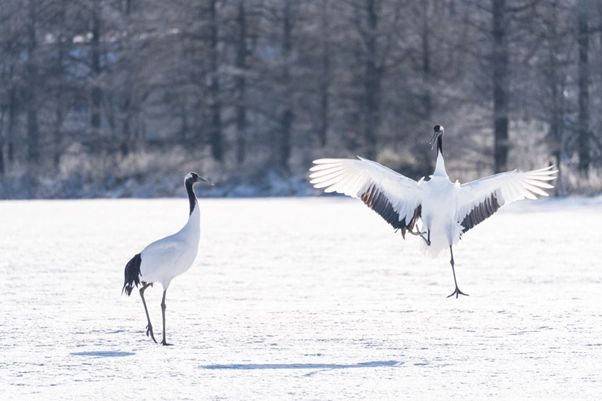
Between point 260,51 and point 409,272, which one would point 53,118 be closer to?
point 260,51

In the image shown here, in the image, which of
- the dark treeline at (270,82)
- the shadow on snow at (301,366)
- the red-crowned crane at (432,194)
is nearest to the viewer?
the shadow on snow at (301,366)

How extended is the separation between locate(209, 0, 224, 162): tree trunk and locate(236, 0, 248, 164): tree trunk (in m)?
0.53

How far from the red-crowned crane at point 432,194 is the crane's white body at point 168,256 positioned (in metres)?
2.48

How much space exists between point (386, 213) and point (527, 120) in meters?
20.3

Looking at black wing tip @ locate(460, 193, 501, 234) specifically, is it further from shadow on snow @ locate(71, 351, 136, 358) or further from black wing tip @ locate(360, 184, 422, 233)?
shadow on snow @ locate(71, 351, 136, 358)

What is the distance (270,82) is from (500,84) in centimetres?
690

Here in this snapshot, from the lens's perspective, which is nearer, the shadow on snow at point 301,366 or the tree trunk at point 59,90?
the shadow on snow at point 301,366

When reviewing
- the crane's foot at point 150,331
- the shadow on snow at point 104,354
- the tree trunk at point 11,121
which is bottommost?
the shadow on snow at point 104,354

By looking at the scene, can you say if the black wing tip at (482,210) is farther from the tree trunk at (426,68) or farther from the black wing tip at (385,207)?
the tree trunk at (426,68)

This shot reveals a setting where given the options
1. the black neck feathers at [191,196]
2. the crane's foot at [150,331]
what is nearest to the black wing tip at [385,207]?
the black neck feathers at [191,196]

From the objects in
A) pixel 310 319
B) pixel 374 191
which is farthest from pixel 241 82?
pixel 310 319

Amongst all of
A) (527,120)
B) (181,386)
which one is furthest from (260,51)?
(181,386)

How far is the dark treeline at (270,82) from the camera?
31609 mm

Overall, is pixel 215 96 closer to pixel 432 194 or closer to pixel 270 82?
pixel 270 82
